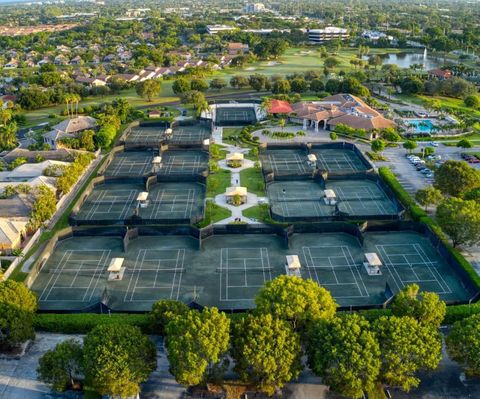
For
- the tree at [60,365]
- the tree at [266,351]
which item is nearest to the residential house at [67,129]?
the tree at [60,365]

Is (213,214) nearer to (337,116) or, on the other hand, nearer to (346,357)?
(346,357)

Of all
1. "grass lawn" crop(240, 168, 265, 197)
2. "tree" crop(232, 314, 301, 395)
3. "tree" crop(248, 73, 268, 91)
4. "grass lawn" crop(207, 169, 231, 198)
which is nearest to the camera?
"tree" crop(232, 314, 301, 395)

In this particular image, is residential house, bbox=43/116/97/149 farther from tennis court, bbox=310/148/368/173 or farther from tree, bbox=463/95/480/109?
tree, bbox=463/95/480/109

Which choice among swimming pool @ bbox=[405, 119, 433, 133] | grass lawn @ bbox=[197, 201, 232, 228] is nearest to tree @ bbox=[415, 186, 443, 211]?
grass lawn @ bbox=[197, 201, 232, 228]

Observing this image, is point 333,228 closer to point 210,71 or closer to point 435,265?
point 435,265

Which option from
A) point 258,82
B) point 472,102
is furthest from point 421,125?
point 258,82

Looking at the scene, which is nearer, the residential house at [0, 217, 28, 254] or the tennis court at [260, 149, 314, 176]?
the residential house at [0, 217, 28, 254]
